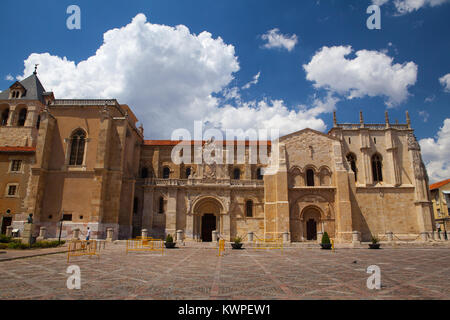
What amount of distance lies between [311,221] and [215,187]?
1082 cm

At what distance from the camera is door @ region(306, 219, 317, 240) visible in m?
30.1

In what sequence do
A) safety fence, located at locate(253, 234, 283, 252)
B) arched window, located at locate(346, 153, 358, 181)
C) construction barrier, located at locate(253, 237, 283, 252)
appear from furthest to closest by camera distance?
arched window, located at locate(346, 153, 358, 181), construction barrier, located at locate(253, 237, 283, 252), safety fence, located at locate(253, 234, 283, 252)

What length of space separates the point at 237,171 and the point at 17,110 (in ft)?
100

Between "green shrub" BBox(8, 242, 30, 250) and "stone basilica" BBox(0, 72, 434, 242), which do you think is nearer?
"green shrub" BBox(8, 242, 30, 250)

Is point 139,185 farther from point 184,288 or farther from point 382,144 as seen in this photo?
point 382,144

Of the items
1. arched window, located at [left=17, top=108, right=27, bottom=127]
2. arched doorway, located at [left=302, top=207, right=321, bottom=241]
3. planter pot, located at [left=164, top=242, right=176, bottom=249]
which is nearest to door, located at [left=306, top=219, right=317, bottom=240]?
arched doorway, located at [left=302, top=207, right=321, bottom=241]

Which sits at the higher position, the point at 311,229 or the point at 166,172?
the point at 166,172

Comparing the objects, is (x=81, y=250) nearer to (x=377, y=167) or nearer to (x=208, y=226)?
(x=208, y=226)

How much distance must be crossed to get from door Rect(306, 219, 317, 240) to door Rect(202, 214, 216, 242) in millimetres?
10003

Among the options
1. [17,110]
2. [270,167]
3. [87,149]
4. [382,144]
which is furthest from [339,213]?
[17,110]

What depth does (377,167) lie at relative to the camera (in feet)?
106

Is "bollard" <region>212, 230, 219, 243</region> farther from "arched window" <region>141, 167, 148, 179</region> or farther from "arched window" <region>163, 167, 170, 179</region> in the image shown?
"arched window" <region>141, 167, 148, 179</region>

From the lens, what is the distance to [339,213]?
2870cm

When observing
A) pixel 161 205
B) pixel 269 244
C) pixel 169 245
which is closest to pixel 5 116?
pixel 161 205
